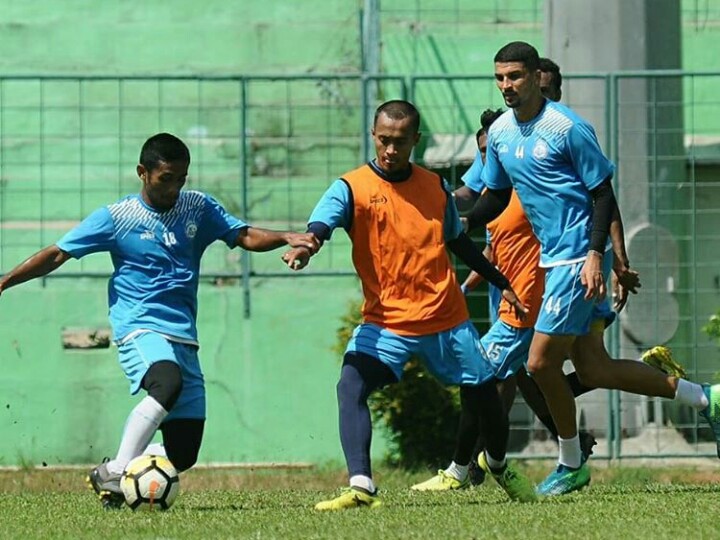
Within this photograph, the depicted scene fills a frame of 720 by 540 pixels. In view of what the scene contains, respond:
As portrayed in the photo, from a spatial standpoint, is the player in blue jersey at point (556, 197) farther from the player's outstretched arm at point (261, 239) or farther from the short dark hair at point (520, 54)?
the player's outstretched arm at point (261, 239)

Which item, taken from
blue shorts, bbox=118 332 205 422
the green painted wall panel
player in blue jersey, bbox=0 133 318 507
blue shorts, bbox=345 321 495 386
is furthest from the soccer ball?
the green painted wall panel

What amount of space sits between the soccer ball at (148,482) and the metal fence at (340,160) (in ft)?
14.4

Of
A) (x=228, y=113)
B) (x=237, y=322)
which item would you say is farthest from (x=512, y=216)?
(x=228, y=113)

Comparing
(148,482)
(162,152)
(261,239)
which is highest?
(162,152)

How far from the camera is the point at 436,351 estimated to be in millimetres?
8180

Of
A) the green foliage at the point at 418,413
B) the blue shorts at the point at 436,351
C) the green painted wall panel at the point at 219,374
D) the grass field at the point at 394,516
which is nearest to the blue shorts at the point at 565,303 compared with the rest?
the blue shorts at the point at 436,351

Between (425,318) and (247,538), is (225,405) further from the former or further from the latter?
(247,538)

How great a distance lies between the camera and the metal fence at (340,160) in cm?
1215

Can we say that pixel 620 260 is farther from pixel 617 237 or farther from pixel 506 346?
pixel 506 346

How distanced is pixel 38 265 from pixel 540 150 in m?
2.54

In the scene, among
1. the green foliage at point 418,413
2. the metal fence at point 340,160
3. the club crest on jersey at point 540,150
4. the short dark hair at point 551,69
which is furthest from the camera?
the metal fence at point 340,160

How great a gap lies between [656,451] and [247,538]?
232 inches

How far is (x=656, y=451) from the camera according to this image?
12.1 metres

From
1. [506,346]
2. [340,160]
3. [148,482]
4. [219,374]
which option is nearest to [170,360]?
[148,482]
